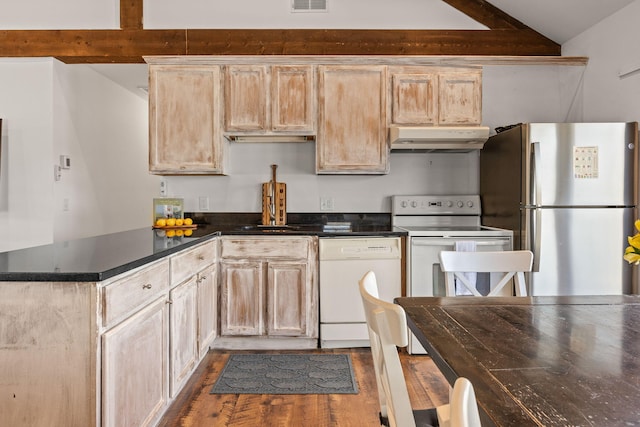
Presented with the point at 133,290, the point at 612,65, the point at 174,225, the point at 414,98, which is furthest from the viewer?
the point at 414,98

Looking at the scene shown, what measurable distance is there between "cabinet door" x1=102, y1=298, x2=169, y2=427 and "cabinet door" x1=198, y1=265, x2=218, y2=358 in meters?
0.63

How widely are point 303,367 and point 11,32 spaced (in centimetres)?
380

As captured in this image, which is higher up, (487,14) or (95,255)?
(487,14)

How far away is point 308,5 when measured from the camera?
392cm

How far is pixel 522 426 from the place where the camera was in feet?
2.22

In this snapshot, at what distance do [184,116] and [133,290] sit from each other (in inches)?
81.5

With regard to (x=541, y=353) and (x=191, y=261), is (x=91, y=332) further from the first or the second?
(x=541, y=353)

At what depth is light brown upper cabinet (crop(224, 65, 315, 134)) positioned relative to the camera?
3.49 metres

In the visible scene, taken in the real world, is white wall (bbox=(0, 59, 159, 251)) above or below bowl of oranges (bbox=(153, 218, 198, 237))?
above

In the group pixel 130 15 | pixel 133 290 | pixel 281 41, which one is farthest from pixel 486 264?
pixel 130 15

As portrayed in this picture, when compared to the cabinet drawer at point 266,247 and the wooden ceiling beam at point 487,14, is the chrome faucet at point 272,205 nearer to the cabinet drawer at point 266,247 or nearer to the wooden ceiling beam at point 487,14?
the cabinet drawer at point 266,247

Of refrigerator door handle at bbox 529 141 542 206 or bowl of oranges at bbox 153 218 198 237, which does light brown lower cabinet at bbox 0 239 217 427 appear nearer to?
bowl of oranges at bbox 153 218 198 237

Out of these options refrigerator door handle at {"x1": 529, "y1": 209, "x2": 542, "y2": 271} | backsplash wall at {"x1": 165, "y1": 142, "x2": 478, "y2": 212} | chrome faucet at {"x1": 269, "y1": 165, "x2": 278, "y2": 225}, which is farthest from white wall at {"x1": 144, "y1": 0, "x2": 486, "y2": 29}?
refrigerator door handle at {"x1": 529, "y1": 209, "x2": 542, "y2": 271}

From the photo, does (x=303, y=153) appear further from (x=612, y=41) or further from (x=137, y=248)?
(x=612, y=41)
